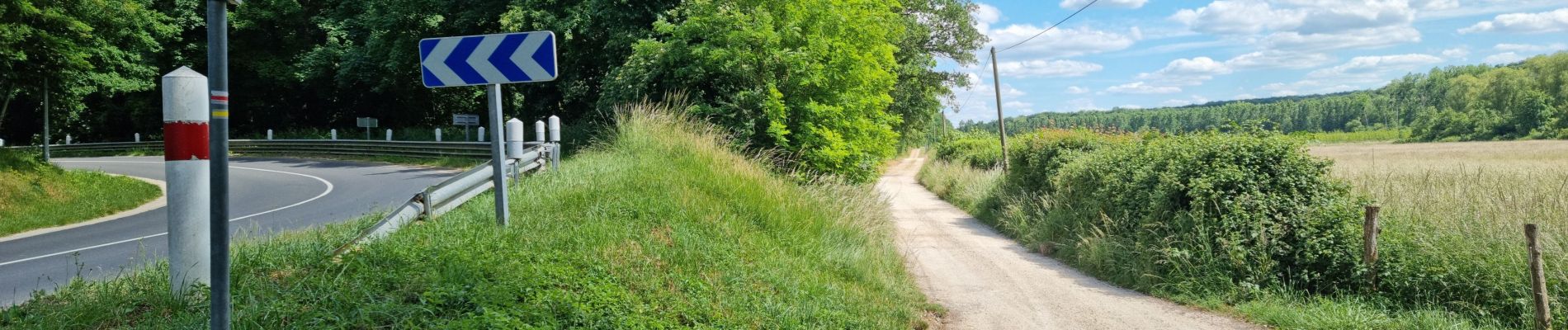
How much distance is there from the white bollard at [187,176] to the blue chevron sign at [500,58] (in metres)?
2.05

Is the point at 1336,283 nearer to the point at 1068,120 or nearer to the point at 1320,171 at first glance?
the point at 1320,171

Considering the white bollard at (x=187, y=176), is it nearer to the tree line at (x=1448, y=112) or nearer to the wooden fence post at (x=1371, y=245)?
the wooden fence post at (x=1371, y=245)

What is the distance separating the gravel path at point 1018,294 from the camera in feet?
26.5

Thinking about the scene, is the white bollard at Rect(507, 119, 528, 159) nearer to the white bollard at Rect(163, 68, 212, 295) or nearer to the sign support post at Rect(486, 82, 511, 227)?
the sign support post at Rect(486, 82, 511, 227)

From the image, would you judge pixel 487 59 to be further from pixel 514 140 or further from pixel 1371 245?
pixel 1371 245

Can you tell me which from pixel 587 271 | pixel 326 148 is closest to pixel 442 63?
pixel 587 271

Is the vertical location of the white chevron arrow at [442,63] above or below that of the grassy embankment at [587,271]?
above

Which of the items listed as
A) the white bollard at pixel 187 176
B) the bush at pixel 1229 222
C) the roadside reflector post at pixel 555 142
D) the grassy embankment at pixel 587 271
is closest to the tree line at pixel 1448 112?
the bush at pixel 1229 222

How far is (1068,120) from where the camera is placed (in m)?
21.0

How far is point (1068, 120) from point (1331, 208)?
11316mm

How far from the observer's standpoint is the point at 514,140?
390 inches

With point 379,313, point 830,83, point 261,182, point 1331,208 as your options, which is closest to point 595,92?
point 261,182

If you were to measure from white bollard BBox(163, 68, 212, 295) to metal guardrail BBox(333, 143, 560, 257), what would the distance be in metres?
0.75

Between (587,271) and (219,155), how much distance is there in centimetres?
282
